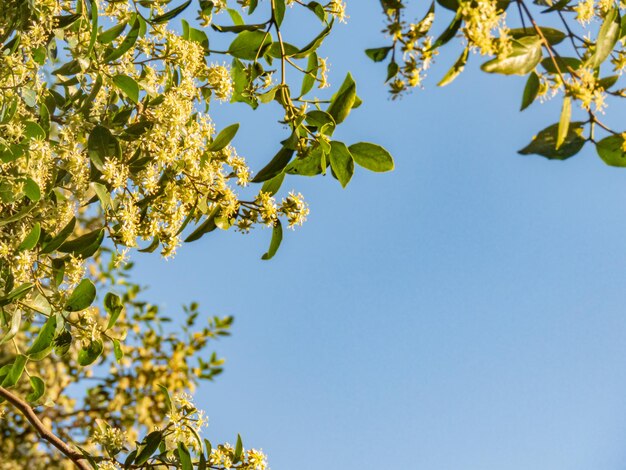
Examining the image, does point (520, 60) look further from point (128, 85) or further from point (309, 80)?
point (128, 85)

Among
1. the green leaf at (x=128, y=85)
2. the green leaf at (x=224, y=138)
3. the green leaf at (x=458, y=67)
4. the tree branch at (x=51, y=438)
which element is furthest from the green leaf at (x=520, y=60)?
the tree branch at (x=51, y=438)

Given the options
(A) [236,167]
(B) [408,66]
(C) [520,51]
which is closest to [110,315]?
(A) [236,167]

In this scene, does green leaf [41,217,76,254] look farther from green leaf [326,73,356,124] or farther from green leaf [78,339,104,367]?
green leaf [326,73,356,124]

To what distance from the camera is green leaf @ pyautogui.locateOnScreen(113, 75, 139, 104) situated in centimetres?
167

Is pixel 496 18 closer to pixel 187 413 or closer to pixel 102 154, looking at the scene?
pixel 102 154

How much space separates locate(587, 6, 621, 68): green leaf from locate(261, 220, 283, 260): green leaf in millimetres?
818

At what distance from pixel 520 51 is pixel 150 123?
2.88 feet

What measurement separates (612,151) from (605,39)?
0.64ft

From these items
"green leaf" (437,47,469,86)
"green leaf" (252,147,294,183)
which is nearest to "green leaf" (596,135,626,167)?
"green leaf" (437,47,469,86)

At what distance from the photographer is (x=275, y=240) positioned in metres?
1.76

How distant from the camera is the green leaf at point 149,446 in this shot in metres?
1.75

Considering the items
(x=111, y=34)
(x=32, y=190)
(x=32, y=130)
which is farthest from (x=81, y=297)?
(x=111, y=34)

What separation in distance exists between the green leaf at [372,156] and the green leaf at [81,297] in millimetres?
577

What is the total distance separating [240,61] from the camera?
185 centimetres
